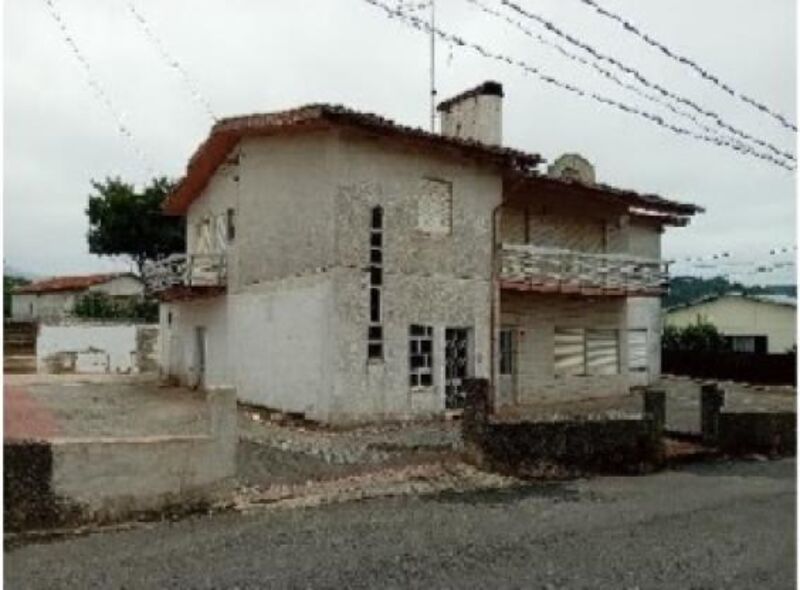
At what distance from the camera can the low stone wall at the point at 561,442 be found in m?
13.6

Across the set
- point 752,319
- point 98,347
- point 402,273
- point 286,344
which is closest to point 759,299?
point 752,319

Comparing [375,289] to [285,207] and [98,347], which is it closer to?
[285,207]

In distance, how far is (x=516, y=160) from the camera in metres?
19.8

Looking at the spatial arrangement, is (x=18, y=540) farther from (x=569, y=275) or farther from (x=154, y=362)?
(x=154, y=362)

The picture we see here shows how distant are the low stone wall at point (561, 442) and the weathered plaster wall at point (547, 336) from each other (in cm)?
685

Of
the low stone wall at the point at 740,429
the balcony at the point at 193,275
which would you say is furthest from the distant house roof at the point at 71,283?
the low stone wall at the point at 740,429

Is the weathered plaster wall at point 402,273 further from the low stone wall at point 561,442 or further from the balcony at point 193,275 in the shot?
the balcony at point 193,275

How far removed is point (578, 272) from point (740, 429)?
6922 millimetres

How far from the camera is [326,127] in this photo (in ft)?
57.8

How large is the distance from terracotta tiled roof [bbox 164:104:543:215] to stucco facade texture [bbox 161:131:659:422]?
34 centimetres

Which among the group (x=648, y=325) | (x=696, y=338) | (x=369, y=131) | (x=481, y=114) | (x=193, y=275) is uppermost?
(x=481, y=114)

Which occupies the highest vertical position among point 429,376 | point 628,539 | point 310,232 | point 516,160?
point 516,160

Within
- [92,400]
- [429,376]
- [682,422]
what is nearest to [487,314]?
[429,376]

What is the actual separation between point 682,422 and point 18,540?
47.1 feet
